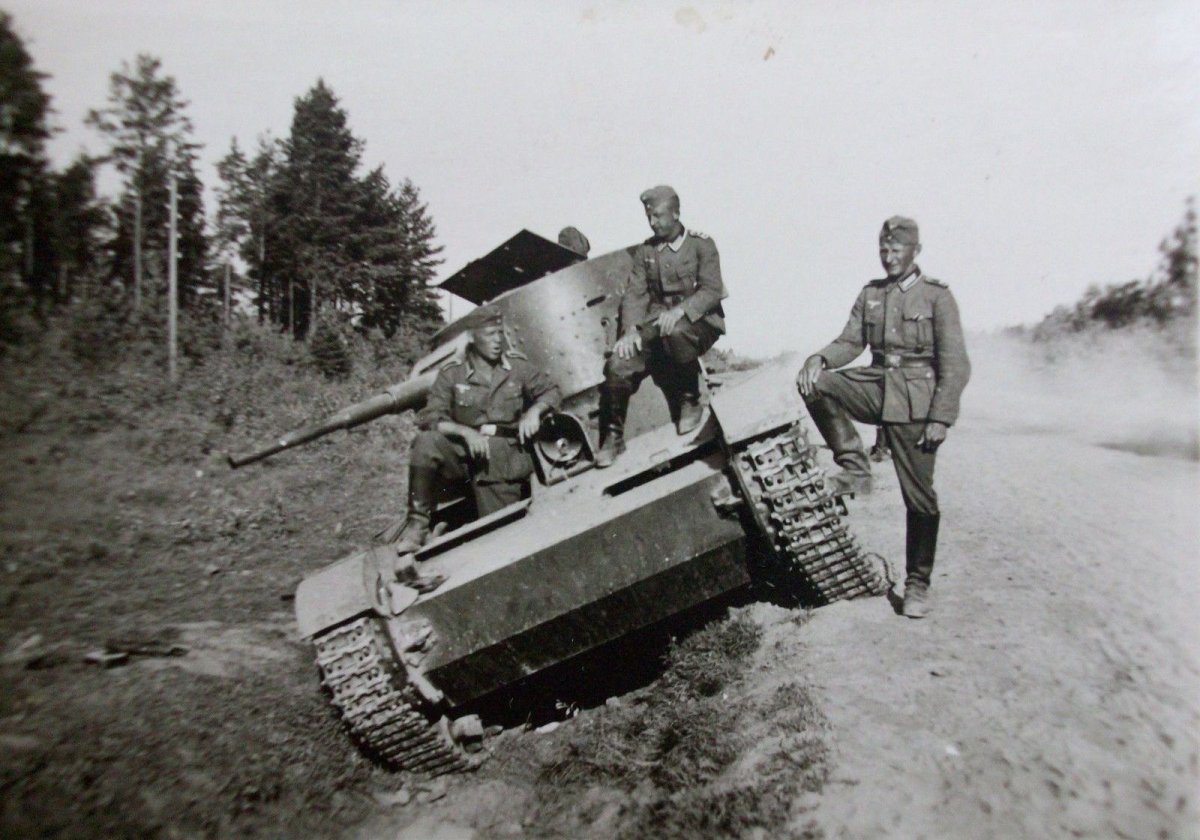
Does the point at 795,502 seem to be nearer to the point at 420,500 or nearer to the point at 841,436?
the point at 841,436

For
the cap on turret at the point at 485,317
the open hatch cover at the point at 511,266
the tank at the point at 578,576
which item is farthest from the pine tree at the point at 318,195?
the tank at the point at 578,576

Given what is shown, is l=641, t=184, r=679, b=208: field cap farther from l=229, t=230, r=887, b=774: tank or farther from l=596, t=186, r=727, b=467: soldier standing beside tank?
l=229, t=230, r=887, b=774: tank

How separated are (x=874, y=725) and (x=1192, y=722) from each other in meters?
1.07

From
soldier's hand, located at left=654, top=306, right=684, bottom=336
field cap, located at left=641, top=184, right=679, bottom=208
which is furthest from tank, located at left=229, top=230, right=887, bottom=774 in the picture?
field cap, located at left=641, top=184, right=679, bottom=208

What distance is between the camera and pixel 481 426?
5008 millimetres

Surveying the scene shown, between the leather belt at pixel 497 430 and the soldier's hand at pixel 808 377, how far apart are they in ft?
5.85

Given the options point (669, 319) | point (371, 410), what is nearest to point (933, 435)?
point (669, 319)

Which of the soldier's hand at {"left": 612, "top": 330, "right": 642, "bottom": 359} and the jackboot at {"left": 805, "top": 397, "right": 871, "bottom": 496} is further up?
the soldier's hand at {"left": 612, "top": 330, "right": 642, "bottom": 359}

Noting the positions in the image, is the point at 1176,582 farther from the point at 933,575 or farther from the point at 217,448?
the point at 217,448

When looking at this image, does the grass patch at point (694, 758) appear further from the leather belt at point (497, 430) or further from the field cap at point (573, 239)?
the field cap at point (573, 239)

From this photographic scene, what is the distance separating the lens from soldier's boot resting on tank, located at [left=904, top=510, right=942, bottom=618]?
13.5 feet

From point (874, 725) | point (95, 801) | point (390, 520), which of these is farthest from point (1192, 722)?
point (390, 520)

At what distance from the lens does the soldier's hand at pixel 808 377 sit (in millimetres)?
4250

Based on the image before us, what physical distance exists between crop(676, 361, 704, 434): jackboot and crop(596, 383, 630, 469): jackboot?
33 centimetres
